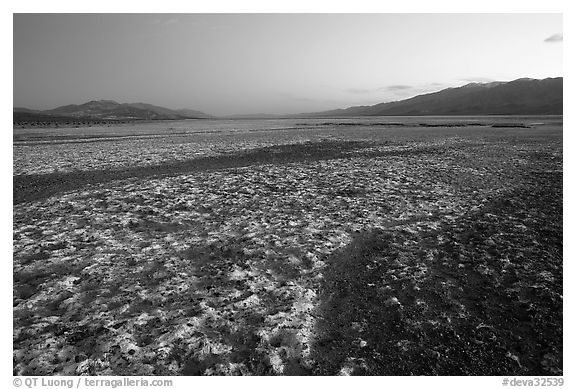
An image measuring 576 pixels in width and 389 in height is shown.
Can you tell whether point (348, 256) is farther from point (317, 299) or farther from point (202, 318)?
point (202, 318)

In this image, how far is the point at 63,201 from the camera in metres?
15.0

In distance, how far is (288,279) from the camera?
859 cm

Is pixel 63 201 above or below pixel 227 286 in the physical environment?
above

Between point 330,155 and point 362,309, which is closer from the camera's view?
point 362,309

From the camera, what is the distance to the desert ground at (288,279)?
598 centimetres

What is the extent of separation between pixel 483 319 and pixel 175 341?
640 cm

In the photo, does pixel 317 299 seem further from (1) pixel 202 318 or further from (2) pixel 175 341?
(2) pixel 175 341

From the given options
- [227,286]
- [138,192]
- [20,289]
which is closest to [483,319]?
[227,286]

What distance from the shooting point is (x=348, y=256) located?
9828 mm

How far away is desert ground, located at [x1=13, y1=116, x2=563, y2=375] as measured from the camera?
19.6 ft

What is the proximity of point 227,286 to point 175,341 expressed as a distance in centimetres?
212

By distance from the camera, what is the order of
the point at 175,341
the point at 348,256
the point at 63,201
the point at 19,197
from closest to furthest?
the point at 175,341
the point at 348,256
the point at 63,201
the point at 19,197

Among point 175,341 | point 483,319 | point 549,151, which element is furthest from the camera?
point 549,151

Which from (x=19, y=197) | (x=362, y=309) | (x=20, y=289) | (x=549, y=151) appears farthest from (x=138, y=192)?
(x=549, y=151)
